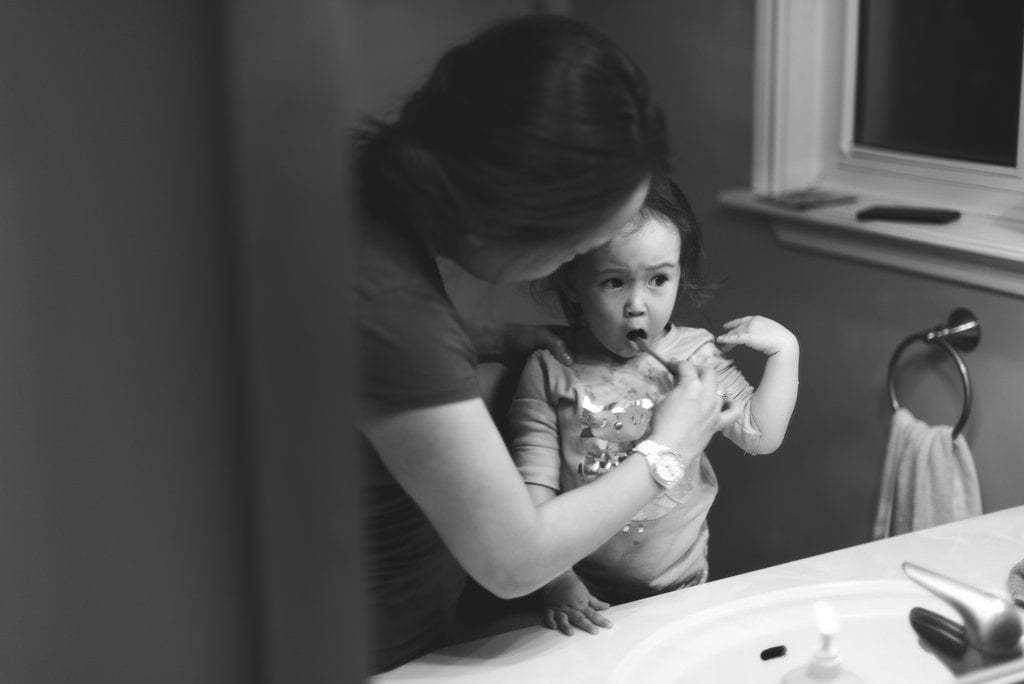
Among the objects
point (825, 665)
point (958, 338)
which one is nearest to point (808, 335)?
point (958, 338)

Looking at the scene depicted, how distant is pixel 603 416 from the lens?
38.7 inches

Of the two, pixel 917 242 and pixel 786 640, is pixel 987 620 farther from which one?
pixel 917 242

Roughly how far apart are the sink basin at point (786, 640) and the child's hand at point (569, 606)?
5cm

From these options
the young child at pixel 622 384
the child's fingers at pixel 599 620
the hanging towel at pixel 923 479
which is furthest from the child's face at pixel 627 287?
the hanging towel at pixel 923 479

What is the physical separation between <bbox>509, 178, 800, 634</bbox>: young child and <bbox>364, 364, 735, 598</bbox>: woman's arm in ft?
0.11

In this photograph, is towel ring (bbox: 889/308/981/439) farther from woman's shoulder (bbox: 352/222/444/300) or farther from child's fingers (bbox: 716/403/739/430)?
woman's shoulder (bbox: 352/222/444/300)

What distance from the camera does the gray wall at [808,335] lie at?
3.48 ft

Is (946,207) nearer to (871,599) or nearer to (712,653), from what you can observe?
(871,599)

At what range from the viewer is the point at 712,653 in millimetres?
1015

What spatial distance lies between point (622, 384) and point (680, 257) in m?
0.11

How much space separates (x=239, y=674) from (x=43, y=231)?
11.3 inches

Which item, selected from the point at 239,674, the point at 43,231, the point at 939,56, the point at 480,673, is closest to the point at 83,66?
the point at 43,231

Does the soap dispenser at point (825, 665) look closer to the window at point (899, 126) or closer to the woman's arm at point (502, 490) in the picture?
the woman's arm at point (502, 490)

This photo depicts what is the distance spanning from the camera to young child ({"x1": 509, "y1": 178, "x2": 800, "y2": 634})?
970mm
